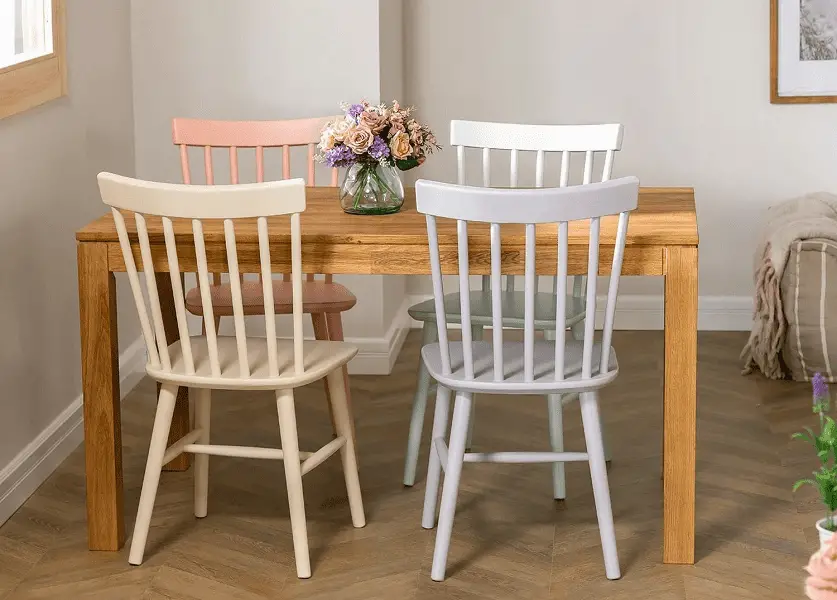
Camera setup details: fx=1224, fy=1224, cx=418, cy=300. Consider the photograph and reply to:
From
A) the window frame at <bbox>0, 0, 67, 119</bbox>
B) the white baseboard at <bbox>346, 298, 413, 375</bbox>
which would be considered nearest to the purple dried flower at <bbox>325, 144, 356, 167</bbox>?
the window frame at <bbox>0, 0, 67, 119</bbox>

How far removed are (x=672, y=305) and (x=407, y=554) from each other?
0.83 metres

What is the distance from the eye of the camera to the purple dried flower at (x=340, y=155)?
9.29 feet

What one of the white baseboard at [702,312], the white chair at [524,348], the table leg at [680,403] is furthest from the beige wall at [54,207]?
the white baseboard at [702,312]

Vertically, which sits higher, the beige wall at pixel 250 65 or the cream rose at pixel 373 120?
the beige wall at pixel 250 65

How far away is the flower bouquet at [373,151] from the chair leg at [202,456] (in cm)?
57

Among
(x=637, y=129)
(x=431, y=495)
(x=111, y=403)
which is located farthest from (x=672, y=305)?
(x=637, y=129)

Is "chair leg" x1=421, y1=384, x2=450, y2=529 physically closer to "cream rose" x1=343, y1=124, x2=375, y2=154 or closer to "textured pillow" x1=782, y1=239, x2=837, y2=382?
"cream rose" x1=343, y1=124, x2=375, y2=154

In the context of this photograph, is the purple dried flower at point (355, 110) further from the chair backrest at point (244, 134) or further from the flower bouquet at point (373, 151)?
the chair backrest at point (244, 134)

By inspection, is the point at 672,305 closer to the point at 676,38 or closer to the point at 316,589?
the point at 316,589

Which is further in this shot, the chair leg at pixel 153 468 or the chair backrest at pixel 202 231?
the chair leg at pixel 153 468

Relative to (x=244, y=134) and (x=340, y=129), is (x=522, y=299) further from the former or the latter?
(x=244, y=134)

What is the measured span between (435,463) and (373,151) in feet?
2.41

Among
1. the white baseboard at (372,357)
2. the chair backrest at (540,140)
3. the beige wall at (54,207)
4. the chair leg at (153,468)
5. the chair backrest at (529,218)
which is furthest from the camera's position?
the white baseboard at (372,357)

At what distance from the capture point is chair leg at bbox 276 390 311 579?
2.67 m
